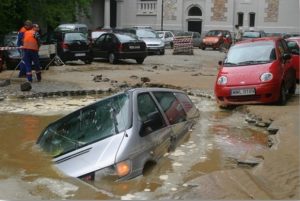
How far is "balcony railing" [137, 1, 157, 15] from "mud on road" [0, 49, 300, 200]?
30147 millimetres

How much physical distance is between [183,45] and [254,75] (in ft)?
72.8

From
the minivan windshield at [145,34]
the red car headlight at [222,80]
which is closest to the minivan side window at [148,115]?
the red car headlight at [222,80]

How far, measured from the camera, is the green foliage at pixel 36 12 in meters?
25.9

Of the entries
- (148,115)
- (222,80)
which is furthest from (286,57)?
(148,115)

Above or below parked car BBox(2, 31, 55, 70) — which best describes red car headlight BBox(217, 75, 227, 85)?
above

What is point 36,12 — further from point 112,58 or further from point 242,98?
point 242,98

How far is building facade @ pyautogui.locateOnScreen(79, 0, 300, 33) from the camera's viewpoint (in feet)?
172

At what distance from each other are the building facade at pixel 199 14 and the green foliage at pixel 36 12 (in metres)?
23.5

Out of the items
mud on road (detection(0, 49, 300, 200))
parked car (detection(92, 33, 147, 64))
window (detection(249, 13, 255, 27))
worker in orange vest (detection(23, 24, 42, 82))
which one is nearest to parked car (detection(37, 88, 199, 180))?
mud on road (detection(0, 49, 300, 200))

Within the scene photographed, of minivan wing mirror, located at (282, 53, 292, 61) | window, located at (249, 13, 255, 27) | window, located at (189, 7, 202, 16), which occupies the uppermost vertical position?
window, located at (189, 7, 202, 16)

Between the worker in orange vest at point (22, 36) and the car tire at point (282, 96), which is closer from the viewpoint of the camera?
the car tire at point (282, 96)

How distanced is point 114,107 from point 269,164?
7.13 feet

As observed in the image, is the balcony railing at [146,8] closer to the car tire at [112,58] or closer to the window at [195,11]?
the window at [195,11]

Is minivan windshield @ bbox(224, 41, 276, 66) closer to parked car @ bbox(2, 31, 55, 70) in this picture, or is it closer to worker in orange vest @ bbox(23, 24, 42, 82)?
worker in orange vest @ bbox(23, 24, 42, 82)
